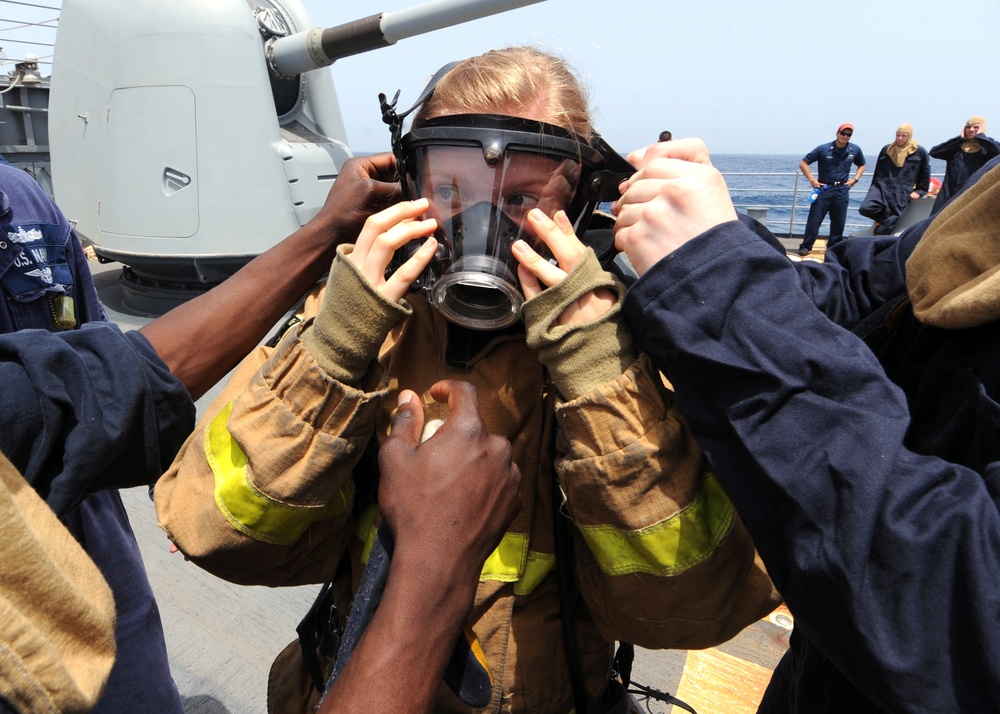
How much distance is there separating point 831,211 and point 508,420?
10698mm

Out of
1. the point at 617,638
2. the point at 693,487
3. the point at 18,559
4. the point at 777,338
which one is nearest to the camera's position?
the point at 18,559

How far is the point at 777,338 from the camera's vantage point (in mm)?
882

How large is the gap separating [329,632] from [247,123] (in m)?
5.12

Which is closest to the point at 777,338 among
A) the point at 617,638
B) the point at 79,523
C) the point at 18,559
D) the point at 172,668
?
the point at 617,638

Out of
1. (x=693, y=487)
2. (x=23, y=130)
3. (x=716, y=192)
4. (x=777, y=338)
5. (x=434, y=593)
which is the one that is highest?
(x=716, y=192)

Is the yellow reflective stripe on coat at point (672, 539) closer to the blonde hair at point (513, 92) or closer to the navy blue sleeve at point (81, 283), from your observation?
the blonde hair at point (513, 92)

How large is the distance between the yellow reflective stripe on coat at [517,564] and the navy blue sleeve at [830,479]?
1.55 feet

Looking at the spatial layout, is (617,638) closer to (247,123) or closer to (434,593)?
(434,593)

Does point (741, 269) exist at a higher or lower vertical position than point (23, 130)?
higher

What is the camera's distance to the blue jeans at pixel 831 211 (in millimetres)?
10289

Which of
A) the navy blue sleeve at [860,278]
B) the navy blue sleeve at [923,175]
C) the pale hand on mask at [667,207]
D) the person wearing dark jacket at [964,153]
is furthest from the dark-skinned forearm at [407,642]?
the navy blue sleeve at [923,175]

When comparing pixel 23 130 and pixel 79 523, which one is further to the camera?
pixel 23 130

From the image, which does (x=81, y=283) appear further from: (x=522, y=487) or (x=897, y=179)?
(x=897, y=179)

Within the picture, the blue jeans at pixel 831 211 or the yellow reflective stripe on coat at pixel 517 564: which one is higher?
the yellow reflective stripe on coat at pixel 517 564
